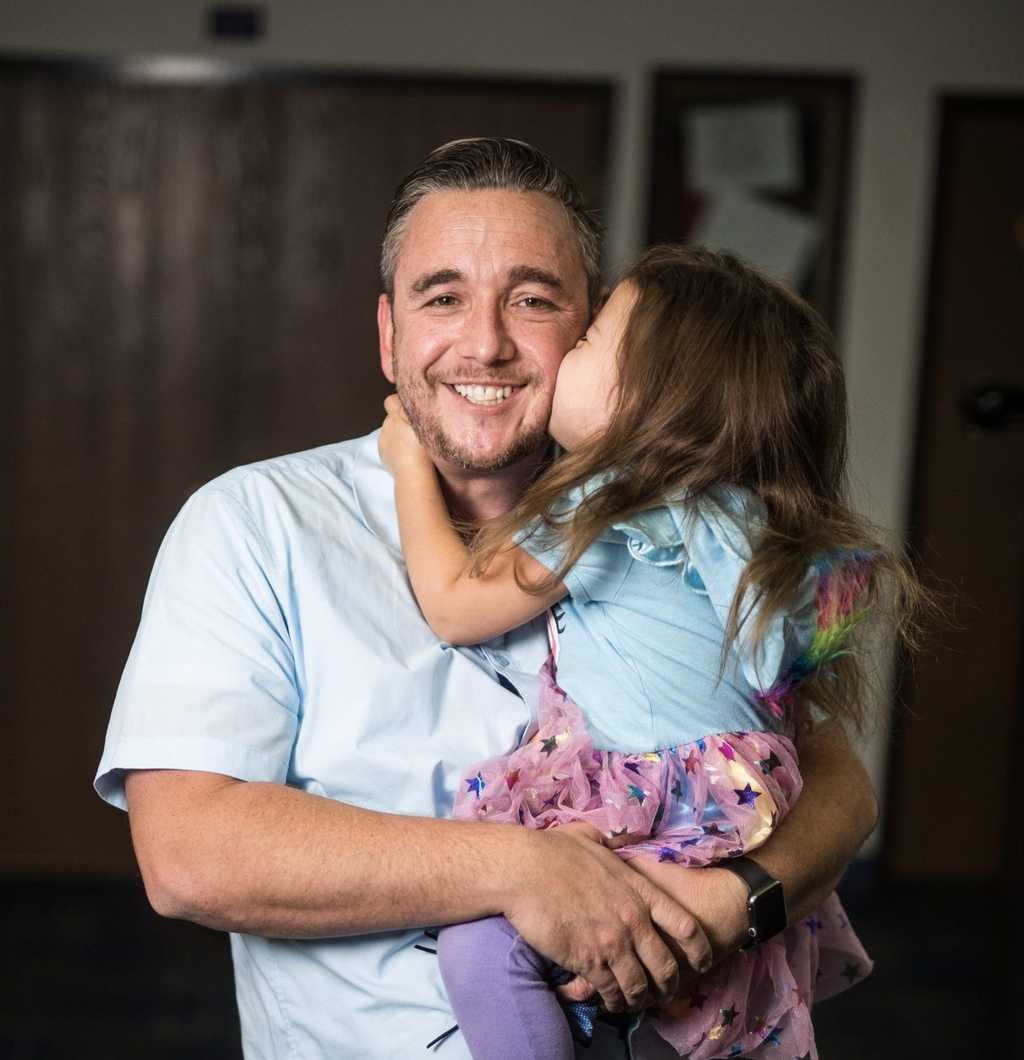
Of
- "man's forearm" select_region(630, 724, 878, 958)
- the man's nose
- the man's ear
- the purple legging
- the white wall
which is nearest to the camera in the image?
the purple legging

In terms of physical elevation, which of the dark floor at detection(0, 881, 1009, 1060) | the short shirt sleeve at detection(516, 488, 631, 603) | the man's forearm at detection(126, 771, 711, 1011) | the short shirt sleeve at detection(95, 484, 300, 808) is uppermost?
the short shirt sleeve at detection(516, 488, 631, 603)

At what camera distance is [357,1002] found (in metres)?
1.31

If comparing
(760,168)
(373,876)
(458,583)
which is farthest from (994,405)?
(760,168)

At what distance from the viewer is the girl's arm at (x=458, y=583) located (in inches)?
52.7

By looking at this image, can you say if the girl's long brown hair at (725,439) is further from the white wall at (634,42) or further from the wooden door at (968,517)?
the wooden door at (968,517)

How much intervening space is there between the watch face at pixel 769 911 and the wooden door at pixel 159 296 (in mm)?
2516

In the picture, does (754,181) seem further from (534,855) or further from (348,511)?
(534,855)

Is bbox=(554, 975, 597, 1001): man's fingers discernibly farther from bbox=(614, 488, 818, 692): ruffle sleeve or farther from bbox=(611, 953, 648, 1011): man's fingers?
bbox=(614, 488, 818, 692): ruffle sleeve

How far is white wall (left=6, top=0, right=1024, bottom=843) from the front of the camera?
11.5 ft

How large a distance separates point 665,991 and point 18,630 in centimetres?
293

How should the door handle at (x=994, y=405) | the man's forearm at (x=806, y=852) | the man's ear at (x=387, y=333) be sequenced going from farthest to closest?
the door handle at (x=994, y=405), the man's ear at (x=387, y=333), the man's forearm at (x=806, y=852)

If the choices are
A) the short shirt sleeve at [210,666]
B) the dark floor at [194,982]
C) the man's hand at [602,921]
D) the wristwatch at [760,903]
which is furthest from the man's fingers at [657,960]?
A: the dark floor at [194,982]

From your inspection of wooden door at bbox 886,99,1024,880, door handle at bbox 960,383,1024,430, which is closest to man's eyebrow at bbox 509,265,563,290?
door handle at bbox 960,383,1024,430

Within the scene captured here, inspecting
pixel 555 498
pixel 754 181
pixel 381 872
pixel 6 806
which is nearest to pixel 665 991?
pixel 381 872
